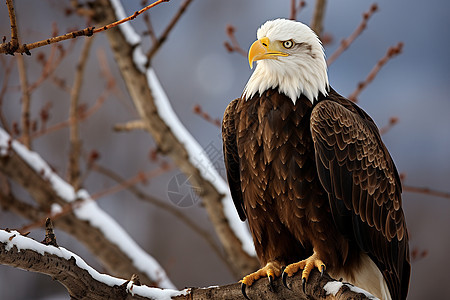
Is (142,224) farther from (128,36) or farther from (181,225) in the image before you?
(128,36)

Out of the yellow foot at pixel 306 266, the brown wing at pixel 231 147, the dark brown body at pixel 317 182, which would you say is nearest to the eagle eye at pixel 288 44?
the dark brown body at pixel 317 182

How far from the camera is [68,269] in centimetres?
137

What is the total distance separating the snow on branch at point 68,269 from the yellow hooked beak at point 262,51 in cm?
72

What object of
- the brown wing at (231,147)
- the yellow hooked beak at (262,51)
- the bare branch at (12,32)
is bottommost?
the bare branch at (12,32)

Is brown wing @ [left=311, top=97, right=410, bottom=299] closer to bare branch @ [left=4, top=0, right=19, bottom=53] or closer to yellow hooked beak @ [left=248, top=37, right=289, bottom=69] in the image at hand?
yellow hooked beak @ [left=248, top=37, right=289, bottom=69]

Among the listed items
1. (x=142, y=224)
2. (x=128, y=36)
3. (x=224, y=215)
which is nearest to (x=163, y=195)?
(x=142, y=224)

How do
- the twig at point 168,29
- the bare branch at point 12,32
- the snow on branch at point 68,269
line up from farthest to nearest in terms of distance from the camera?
the twig at point 168,29 → the snow on branch at point 68,269 → the bare branch at point 12,32

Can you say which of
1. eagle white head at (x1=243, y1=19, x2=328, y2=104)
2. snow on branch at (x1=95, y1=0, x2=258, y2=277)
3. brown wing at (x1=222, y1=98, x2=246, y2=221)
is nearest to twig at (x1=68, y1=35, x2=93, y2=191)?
snow on branch at (x1=95, y1=0, x2=258, y2=277)

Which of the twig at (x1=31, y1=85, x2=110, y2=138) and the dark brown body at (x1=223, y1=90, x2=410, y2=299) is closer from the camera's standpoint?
the dark brown body at (x1=223, y1=90, x2=410, y2=299)

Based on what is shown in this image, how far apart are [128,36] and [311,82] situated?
1.16m

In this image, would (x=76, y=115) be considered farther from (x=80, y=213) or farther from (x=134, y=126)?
(x=80, y=213)

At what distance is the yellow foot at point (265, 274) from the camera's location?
66.8 inches

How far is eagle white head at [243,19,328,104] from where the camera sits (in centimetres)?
173

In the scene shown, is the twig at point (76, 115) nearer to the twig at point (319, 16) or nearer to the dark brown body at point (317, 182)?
the twig at point (319, 16)
